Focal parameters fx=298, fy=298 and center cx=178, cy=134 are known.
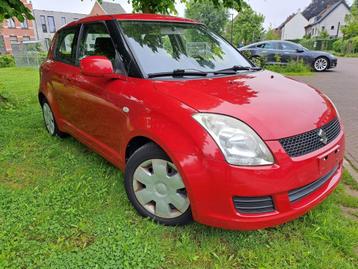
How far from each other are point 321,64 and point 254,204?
14059 millimetres

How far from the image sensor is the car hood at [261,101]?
78.3 inches

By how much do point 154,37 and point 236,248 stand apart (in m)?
2.04

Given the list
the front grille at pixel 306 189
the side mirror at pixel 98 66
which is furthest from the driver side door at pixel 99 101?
the front grille at pixel 306 189

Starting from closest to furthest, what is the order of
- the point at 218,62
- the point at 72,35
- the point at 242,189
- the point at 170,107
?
the point at 242,189 → the point at 170,107 → the point at 218,62 → the point at 72,35

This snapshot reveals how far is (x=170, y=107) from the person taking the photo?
7.00 feet

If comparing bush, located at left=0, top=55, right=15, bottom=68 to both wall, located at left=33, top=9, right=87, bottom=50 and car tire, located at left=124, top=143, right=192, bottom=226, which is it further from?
car tire, located at left=124, top=143, right=192, bottom=226

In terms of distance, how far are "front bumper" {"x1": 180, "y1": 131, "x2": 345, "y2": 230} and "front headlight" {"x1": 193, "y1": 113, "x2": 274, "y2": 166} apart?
0.15 ft

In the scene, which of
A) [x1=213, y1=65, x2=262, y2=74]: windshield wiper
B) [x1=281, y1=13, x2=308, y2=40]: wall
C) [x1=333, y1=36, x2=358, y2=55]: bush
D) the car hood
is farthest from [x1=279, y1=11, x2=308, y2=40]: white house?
the car hood


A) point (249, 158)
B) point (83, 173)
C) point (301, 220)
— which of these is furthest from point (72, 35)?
point (301, 220)

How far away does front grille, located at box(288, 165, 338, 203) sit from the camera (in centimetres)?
203

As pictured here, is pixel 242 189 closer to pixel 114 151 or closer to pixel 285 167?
pixel 285 167

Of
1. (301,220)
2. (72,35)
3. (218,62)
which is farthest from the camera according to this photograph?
(72,35)

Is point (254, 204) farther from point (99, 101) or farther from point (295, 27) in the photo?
point (295, 27)

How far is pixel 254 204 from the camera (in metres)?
1.97
